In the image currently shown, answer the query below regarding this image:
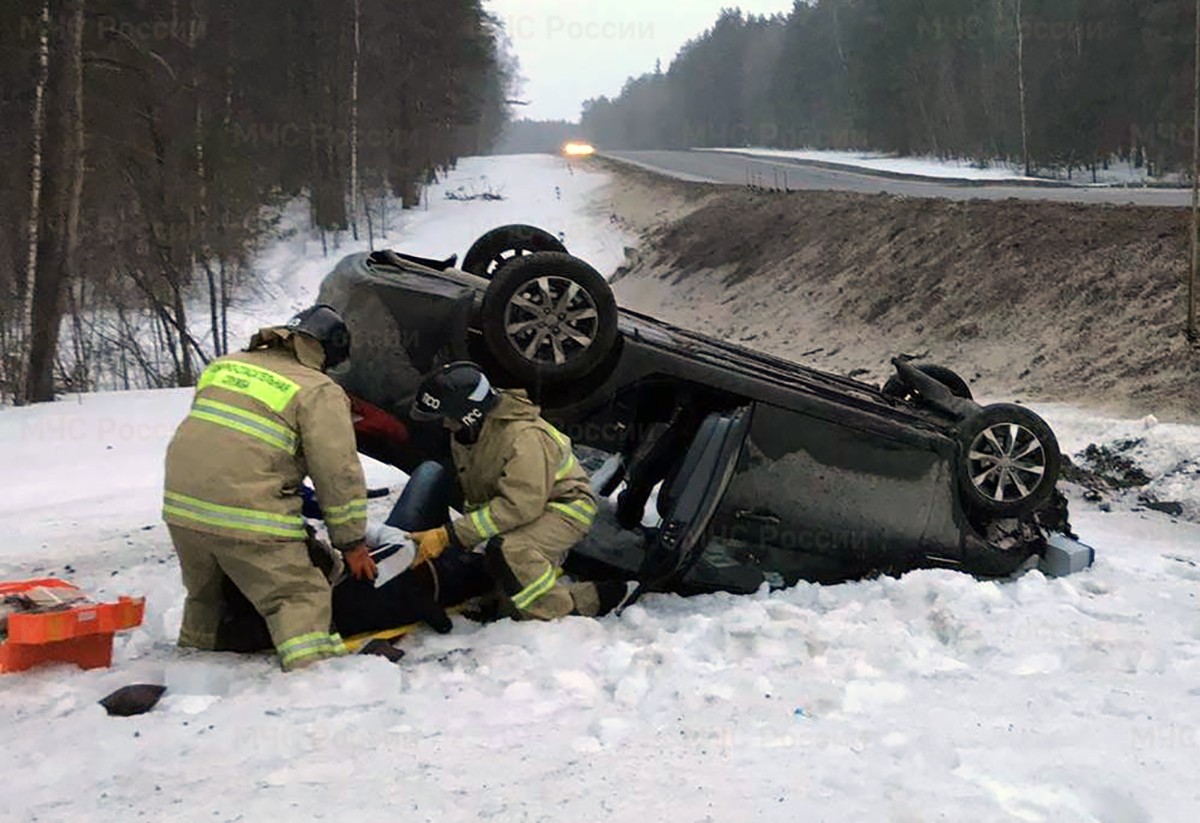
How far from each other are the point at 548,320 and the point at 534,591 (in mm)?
1117

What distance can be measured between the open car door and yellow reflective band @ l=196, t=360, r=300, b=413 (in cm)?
158

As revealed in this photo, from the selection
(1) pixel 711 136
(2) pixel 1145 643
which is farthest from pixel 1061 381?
(1) pixel 711 136

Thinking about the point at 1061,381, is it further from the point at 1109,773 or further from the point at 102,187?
the point at 102,187

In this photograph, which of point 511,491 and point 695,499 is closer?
point 511,491

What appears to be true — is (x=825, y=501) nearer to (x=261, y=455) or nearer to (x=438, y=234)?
(x=261, y=455)

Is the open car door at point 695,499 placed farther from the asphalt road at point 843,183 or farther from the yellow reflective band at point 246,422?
the asphalt road at point 843,183

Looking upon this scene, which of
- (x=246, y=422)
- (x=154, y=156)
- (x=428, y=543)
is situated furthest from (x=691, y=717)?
(x=154, y=156)

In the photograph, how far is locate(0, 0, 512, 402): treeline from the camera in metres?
11.5

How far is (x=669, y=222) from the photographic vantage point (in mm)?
28953

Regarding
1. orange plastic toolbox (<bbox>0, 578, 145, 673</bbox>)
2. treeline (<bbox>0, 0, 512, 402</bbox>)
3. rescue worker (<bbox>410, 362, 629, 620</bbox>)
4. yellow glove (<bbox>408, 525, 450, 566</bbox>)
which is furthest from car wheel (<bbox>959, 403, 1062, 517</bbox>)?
treeline (<bbox>0, 0, 512, 402</bbox>)

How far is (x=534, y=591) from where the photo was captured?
3.91 meters

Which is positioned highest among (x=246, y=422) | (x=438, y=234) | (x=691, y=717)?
(x=438, y=234)

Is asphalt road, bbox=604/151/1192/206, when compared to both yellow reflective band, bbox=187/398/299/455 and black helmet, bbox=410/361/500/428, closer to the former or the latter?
black helmet, bbox=410/361/500/428

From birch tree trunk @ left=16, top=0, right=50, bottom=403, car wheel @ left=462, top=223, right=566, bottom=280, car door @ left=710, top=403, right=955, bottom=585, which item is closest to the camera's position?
car door @ left=710, top=403, right=955, bottom=585
